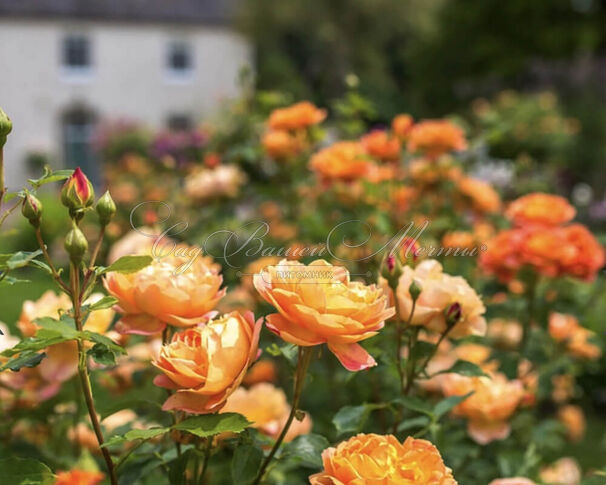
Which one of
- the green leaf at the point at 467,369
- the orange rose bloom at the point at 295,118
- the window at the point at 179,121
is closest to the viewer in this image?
the green leaf at the point at 467,369

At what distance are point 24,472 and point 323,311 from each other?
0.25 m

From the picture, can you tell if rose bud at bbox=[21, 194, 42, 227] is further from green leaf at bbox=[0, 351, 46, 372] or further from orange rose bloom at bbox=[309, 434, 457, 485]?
orange rose bloom at bbox=[309, 434, 457, 485]

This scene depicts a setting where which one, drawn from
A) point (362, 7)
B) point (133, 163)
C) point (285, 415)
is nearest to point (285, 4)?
point (362, 7)

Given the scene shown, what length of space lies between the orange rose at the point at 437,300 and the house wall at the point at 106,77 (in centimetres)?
1383

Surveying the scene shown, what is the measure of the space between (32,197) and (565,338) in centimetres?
134

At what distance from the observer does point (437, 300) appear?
73 centimetres

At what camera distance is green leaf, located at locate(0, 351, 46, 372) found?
1.90 feet

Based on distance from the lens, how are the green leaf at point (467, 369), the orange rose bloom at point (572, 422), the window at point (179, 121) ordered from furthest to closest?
1. the window at point (179, 121)
2. the orange rose bloom at point (572, 422)
3. the green leaf at point (467, 369)

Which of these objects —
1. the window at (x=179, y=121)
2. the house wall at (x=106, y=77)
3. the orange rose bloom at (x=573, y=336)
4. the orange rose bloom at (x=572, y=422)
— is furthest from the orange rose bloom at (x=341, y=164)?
the window at (x=179, y=121)

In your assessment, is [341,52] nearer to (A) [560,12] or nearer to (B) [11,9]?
(A) [560,12]

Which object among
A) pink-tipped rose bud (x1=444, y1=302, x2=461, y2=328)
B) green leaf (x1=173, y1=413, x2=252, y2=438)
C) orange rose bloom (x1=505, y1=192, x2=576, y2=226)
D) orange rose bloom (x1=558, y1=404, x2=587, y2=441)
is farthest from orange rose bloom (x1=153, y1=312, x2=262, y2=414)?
orange rose bloom (x1=558, y1=404, x2=587, y2=441)

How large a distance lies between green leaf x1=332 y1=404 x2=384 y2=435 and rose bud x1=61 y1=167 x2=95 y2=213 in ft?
1.00

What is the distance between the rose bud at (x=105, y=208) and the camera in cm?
58

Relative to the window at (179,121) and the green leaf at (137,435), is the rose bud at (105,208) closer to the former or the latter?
the green leaf at (137,435)
